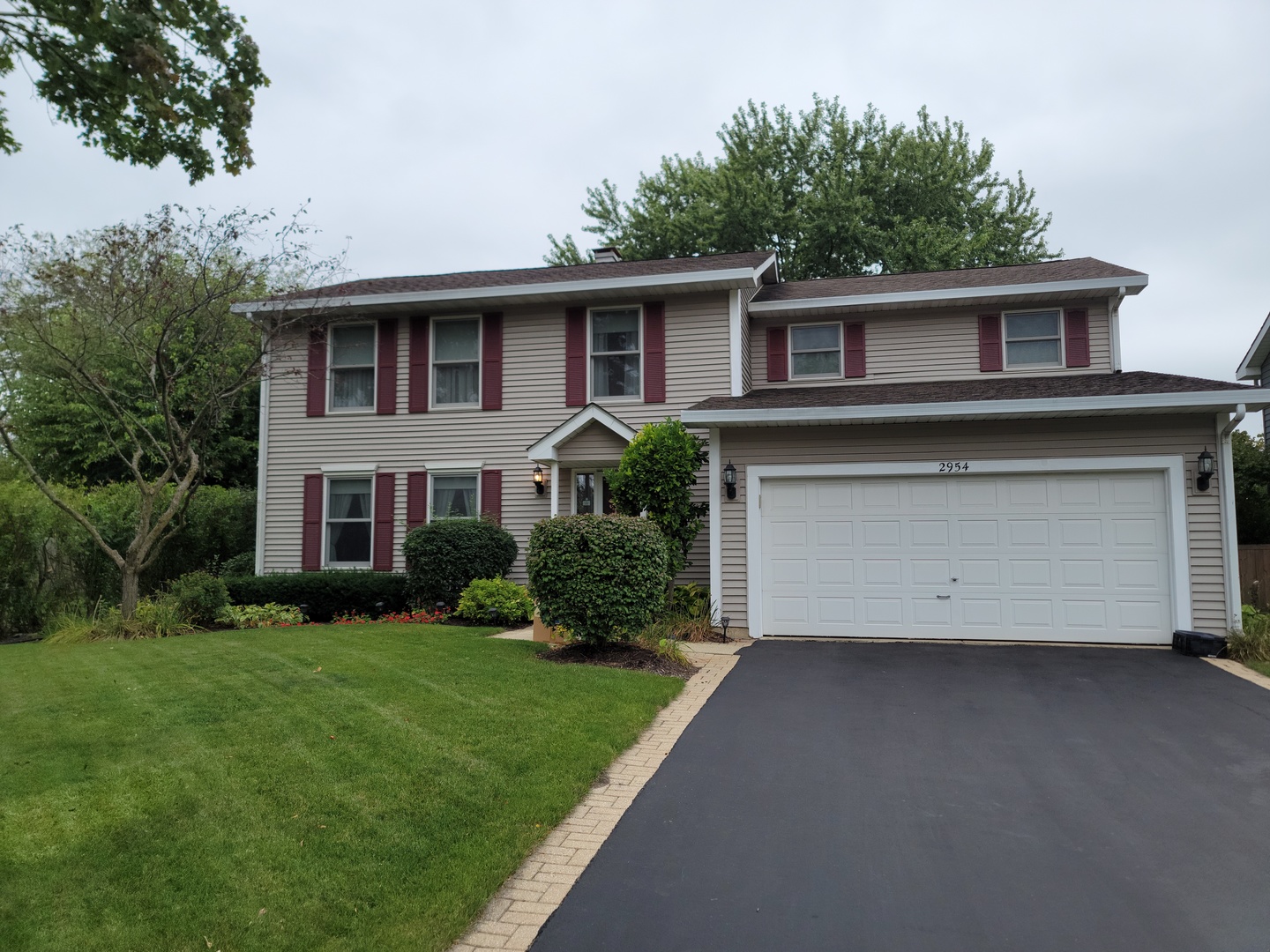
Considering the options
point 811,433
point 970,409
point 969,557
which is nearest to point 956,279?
point 970,409

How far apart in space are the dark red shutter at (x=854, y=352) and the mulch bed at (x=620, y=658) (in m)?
7.19

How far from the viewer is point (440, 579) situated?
1255cm

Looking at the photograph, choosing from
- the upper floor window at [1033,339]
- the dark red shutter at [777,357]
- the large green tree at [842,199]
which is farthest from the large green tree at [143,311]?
the large green tree at [842,199]

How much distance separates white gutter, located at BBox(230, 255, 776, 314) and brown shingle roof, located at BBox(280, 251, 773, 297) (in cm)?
11

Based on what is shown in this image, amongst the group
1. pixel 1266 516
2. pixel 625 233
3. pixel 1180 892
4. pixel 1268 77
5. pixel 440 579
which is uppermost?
pixel 625 233

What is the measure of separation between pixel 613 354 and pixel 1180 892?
11052mm

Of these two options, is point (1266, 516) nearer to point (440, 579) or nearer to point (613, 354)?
point (613, 354)

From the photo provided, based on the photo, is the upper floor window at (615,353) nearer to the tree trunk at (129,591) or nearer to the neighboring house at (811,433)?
the neighboring house at (811,433)

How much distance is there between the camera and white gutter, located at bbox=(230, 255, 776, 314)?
42.0 ft

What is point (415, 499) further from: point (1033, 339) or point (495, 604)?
point (1033, 339)

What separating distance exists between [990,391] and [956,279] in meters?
4.35

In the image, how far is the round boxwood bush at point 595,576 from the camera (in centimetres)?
837

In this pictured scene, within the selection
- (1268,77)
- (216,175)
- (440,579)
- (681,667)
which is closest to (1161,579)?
(681,667)

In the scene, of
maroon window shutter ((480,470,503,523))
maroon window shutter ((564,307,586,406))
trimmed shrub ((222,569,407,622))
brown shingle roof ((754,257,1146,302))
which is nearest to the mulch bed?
maroon window shutter ((480,470,503,523))
